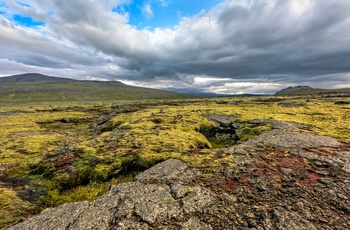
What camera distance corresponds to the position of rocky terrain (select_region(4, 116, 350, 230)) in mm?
9422

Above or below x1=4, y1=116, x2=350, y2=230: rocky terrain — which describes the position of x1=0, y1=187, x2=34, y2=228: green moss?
A: below

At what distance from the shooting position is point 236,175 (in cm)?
1380

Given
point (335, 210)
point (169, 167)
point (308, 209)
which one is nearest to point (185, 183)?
point (169, 167)

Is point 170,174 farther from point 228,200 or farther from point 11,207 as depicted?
point 11,207

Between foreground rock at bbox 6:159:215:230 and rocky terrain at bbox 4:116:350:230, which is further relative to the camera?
foreground rock at bbox 6:159:215:230

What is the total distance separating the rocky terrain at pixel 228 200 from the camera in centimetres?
942

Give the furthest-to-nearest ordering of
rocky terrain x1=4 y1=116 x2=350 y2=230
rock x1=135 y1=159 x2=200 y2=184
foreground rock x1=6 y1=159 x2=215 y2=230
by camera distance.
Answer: rock x1=135 y1=159 x2=200 y2=184
foreground rock x1=6 y1=159 x2=215 y2=230
rocky terrain x1=4 y1=116 x2=350 y2=230

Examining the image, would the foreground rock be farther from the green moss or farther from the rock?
the green moss

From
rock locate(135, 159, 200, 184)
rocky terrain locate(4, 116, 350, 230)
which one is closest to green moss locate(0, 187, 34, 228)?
rocky terrain locate(4, 116, 350, 230)

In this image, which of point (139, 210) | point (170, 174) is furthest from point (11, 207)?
point (170, 174)

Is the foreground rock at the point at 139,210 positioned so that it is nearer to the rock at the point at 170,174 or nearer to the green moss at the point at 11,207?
the rock at the point at 170,174

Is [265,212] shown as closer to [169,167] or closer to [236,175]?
[236,175]

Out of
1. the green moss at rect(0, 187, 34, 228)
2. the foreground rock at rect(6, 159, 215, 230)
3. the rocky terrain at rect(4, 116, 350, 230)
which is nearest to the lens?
the rocky terrain at rect(4, 116, 350, 230)

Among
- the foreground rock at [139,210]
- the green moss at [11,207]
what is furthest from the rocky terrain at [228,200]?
the green moss at [11,207]
